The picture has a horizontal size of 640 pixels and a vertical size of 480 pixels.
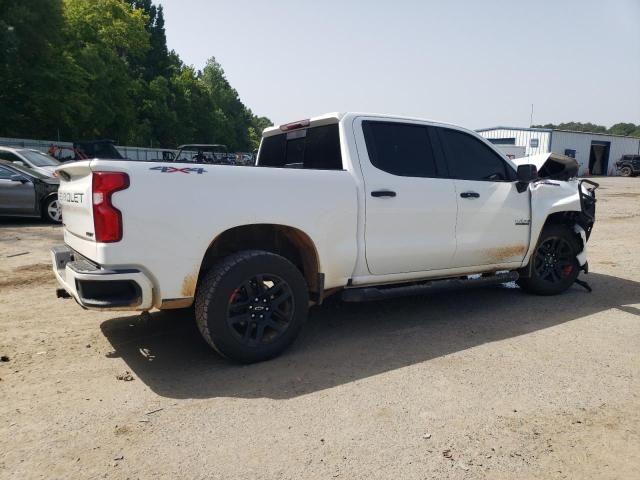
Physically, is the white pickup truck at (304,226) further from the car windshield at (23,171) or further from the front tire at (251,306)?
the car windshield at (23,171)

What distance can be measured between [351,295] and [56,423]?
2.29 meters

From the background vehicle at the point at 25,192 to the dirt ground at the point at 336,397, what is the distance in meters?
6.14

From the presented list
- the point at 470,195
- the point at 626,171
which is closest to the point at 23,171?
the point at 470,195

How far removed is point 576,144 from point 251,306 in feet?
160

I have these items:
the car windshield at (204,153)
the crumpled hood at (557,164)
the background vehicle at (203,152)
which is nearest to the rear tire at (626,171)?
the car windshield at (204,153)

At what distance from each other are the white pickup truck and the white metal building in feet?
119

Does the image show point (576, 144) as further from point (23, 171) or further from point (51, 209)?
point (23, 171)

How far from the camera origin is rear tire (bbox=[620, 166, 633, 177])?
4563 cm

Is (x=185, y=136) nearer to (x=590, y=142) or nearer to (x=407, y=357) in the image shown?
(x=590, y=142)

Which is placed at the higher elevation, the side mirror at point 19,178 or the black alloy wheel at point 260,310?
the side mirror at point 19,178

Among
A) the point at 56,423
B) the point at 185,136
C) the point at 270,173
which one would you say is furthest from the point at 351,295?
the point at 185,136

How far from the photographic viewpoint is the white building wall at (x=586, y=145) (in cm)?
4303

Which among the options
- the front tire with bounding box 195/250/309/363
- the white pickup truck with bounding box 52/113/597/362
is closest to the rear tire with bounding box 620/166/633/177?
the white pickup truck with bounding box 52/113/597/362

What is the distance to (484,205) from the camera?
4848mm
